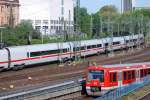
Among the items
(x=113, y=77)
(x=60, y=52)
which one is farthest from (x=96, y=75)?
(x=60, y=52)

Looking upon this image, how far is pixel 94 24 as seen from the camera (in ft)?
513

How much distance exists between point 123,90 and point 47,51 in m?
33.1

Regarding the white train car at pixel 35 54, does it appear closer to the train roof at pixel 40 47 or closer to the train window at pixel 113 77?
the train roof at pixel 40 47

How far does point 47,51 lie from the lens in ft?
208

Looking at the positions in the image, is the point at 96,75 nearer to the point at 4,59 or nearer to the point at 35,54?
the point at 4,59

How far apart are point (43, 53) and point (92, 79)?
28.8 m

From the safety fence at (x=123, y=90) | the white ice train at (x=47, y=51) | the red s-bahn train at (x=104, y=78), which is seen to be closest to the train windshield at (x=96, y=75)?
the red s-bahn train at (x=104, y=78)

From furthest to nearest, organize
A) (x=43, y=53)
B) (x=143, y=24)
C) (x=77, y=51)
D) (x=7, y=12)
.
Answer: (x=7, y=12) → (x=143, y=24) → (x=77, y=51) → (x=43, y=53)

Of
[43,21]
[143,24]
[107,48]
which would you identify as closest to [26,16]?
[43,21]

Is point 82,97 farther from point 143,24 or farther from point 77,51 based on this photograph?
point 143,24

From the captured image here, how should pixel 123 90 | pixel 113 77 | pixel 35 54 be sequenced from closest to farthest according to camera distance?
pixel 123 90
pixel 113 77
pixel 35 54

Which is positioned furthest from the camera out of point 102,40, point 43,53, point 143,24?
point 143,24

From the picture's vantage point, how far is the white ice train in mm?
54188

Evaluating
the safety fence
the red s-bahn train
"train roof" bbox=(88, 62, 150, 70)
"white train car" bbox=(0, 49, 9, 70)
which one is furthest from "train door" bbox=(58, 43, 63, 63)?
the red s-bahn train
